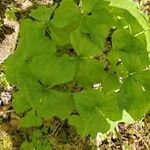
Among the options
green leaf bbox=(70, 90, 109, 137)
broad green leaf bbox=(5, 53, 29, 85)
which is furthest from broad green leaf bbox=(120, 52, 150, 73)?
broad green leaf bbox=(5, 53, 29, 85)

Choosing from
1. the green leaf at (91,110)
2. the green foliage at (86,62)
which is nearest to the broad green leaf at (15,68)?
the green foliage at (86,62)

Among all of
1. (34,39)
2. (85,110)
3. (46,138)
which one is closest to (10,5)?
(46,138)

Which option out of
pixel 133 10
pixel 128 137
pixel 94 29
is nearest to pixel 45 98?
pixel 94 29

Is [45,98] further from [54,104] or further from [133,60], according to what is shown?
[133,60]

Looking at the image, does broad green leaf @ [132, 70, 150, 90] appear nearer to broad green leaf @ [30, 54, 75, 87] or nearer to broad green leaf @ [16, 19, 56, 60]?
broad green leaf @ [30, 54, 75, 87]

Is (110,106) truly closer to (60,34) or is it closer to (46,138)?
(60,34)

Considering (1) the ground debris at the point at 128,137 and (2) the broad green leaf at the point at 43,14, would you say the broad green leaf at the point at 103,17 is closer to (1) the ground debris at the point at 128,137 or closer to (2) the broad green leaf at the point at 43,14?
(2) the broad green leaf at the point at 43,14

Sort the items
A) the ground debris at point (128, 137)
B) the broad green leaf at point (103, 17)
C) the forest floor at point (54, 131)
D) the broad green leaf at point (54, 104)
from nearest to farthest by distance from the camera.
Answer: the broad green leaf at point (103, 17) → the broad green leaf at point (54, 104) → the forest floor at point (54, 131) → the ground debris at point (128, 137)
